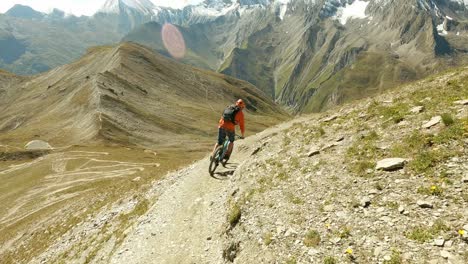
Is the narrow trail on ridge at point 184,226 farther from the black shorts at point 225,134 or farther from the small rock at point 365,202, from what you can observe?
the small rock at point 365,202

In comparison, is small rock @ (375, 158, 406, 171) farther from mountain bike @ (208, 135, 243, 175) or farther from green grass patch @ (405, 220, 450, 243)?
mountain bike @ (208, 135, 243, 175)

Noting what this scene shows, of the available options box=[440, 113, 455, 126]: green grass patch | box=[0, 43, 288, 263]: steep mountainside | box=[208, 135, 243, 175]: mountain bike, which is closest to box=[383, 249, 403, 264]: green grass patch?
box=[440, 113, 455, 126]: green grass patch

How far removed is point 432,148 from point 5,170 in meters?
91.3

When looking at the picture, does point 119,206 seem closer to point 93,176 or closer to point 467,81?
point 467,81

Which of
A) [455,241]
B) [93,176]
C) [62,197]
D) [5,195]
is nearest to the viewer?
[455,241]

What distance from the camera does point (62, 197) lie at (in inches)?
2217

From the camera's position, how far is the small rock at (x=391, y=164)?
45.4 ft

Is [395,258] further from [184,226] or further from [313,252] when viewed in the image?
[184,226]

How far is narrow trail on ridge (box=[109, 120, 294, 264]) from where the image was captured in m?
16.7

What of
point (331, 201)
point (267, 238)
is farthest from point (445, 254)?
point (267, 238)

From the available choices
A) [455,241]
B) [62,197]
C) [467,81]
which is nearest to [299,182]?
[455,241]

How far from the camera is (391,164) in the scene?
14016 mm

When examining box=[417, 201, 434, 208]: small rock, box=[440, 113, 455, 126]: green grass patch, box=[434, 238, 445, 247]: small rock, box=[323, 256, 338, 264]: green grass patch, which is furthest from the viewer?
box=[440, 113, 455, 126]: green grass patch

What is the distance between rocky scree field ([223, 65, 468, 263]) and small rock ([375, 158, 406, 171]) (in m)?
0.04
